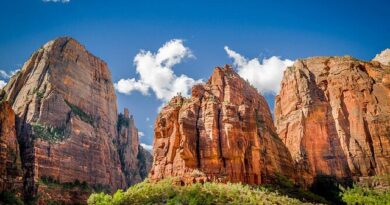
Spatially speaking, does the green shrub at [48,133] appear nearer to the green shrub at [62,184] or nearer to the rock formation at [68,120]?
the rock formation at [68,120]

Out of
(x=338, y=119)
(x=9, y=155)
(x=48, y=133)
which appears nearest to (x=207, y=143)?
(x=338, y=119)

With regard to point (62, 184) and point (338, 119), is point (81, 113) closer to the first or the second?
point (62, 184)

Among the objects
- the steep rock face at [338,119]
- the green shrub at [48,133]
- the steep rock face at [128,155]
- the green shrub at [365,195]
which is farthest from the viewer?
the steep rock face at [128,155]

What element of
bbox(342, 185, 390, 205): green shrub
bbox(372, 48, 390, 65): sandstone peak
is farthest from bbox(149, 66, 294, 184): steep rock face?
bbox(372, 48, 390, 65): sandstone peak

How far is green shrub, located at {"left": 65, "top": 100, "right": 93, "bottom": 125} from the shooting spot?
514ft

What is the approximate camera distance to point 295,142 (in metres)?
111

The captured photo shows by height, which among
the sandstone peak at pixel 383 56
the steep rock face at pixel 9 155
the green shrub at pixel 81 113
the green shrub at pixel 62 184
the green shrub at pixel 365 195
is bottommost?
the green shrub at pixel 365 195

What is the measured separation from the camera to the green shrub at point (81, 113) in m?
157

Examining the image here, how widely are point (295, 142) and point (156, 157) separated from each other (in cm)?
4997

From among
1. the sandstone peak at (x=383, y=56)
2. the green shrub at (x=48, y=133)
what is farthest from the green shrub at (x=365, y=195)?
the green shrub at (x=48, y=133)

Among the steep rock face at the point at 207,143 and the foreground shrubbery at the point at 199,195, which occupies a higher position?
the steep rock face at the point at 207,143

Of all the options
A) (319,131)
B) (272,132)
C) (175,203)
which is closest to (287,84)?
(319,131)

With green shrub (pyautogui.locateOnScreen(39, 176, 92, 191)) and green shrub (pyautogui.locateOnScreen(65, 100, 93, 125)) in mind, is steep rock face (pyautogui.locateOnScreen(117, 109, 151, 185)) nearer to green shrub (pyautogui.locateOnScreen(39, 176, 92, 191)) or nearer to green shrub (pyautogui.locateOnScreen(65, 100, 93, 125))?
green shrub (pyautogui.locateOnScreen(65, 100, 93, 125))

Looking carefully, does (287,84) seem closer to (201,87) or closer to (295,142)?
(295,142)
